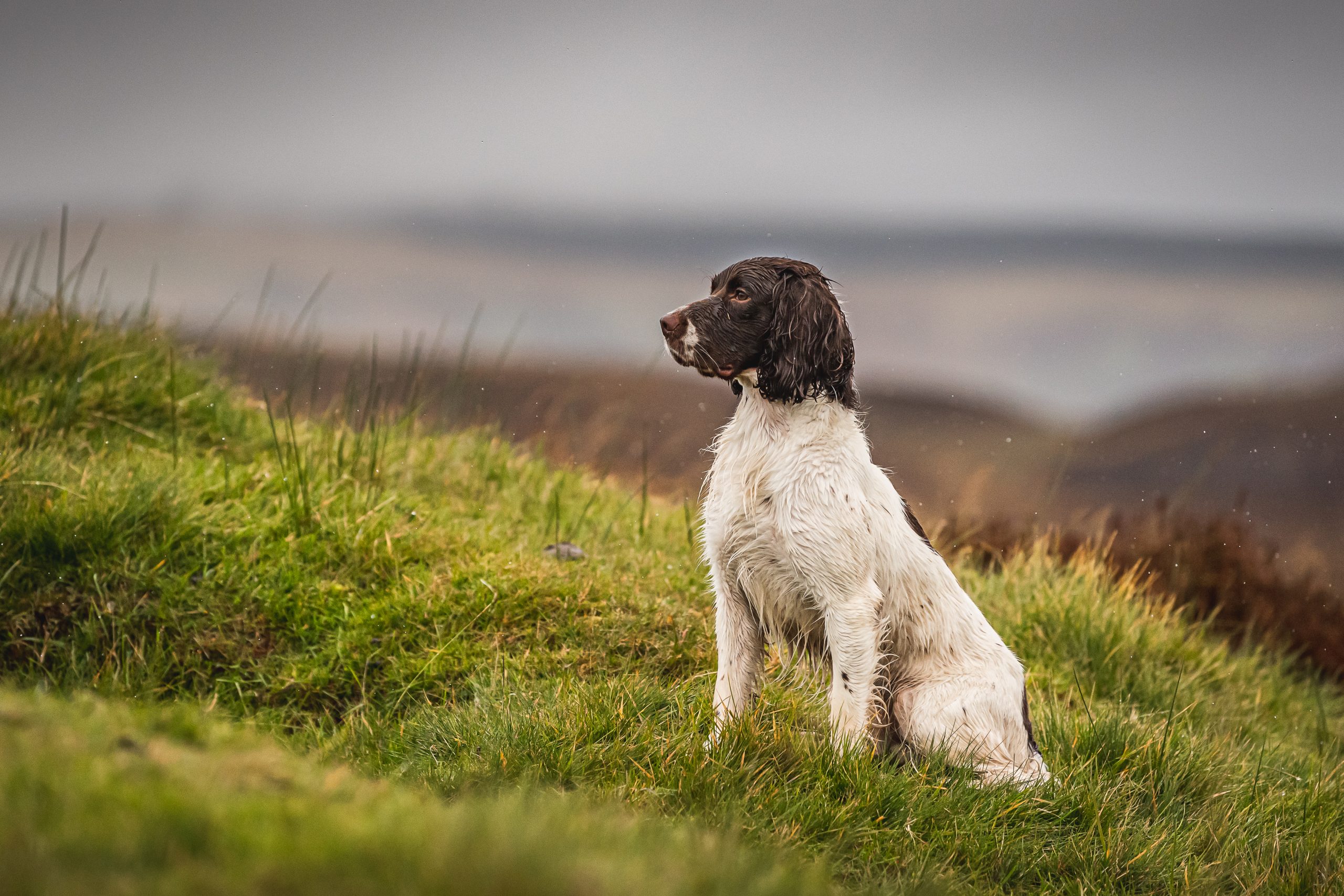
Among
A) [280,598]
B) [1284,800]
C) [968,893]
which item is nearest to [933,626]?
[968,893]

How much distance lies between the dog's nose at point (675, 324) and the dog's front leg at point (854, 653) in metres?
1.23

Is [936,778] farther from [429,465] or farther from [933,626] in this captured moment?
[429,465]

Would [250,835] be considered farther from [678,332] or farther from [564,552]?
[564,552]

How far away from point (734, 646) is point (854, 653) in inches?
21.8

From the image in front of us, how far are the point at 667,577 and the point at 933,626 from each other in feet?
7.36

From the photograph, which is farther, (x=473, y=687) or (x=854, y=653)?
(x=473, y=687)

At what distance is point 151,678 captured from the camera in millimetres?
4766

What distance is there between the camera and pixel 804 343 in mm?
3867

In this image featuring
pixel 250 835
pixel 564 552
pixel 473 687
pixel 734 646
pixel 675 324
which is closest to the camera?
pixel 250 835

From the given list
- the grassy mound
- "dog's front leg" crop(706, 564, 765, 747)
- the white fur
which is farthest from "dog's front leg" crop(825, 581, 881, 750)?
the grassy mound

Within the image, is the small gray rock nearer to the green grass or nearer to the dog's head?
the green grass

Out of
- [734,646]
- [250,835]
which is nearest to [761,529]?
[734,646]

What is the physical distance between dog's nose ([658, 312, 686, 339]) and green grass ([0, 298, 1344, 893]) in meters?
1.51

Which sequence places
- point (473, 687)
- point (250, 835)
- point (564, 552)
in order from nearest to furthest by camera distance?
point (250, 835), point (473, 687), point (564, 552)
